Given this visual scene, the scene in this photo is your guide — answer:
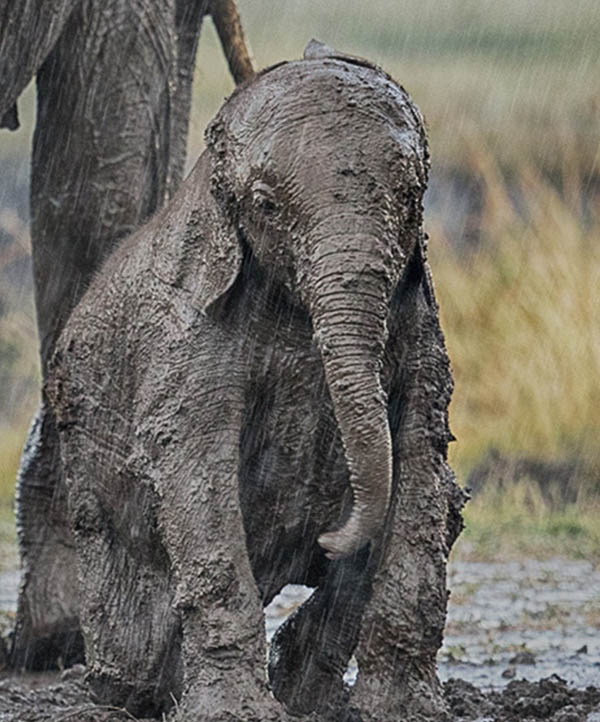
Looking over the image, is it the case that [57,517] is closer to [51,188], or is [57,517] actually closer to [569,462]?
[51,188]

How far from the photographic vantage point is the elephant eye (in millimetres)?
5141

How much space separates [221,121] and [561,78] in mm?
13943

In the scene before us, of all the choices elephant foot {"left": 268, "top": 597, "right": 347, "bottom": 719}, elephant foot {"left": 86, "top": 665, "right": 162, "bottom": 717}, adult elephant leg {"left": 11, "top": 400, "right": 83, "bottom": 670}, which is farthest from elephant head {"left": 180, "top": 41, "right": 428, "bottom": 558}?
adult elephant leg {"left": 11, "top": 400, "right": 83, "bottom": 670}

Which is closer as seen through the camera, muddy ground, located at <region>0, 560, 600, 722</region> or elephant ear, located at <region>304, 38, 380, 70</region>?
elephant ear, located at <region>304, 38, 380, 70</region>

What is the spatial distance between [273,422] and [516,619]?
2984mm

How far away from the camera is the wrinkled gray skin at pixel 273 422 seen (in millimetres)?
5043

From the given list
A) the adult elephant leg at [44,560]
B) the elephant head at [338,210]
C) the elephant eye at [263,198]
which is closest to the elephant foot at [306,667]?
the elephant head at [338,210]

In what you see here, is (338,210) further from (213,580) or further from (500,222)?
(500,222)

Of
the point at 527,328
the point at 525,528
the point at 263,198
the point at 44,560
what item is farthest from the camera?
the point at 527,328

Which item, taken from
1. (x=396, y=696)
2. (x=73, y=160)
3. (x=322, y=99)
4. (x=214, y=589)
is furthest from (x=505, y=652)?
(x=322, y=99)

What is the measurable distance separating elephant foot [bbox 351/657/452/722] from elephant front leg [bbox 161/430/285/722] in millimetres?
259

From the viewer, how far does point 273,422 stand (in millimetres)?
5520

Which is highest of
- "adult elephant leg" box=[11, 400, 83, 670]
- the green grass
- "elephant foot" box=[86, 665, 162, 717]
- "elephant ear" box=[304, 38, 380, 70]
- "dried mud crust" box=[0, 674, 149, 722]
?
"elephant ear" box=[304, 38, 380, 70]

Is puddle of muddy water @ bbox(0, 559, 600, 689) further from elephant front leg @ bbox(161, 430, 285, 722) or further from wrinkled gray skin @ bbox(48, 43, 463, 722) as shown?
elephant front leg @ bbox(161, 430, 285, 722)
